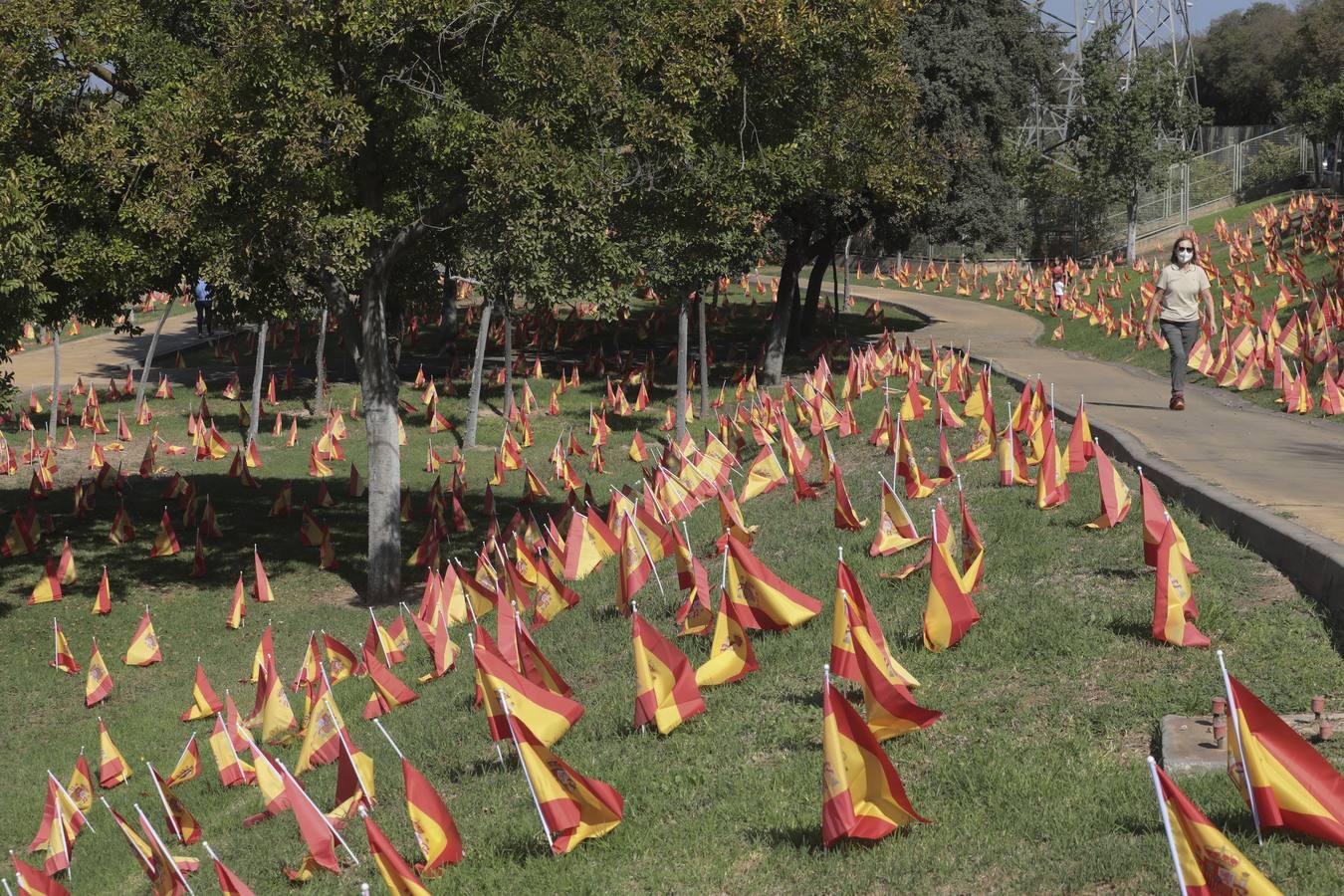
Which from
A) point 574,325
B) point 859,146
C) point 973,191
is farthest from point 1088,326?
point 574,325

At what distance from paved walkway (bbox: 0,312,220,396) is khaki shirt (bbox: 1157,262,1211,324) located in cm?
→ 2667

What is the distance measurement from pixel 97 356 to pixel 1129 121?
3105 cm

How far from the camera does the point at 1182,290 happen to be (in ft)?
49.0

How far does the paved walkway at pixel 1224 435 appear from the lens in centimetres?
1055

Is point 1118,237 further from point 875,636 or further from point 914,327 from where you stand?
point 875,636

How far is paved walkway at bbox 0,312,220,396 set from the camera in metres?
37.3

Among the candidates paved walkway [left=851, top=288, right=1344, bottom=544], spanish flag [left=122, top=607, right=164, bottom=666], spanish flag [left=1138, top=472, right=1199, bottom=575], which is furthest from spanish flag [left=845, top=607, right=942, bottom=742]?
spanish flag [left=122, top=607, right=164, bottom=666]

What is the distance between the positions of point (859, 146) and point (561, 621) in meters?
13.3

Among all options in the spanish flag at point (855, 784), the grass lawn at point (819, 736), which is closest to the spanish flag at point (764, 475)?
the grass lawn at point (819, 736)

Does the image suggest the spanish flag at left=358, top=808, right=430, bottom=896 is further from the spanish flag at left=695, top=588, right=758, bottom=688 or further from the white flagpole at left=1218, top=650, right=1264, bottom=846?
the white flagpole at left=1218, top=650, right=1264, bottom=846

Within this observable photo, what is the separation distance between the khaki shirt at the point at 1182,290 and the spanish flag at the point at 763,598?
7414 millimetres

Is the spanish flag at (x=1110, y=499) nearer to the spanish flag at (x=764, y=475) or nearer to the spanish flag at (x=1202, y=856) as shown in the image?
the spanish flag at (x=764, y=475)

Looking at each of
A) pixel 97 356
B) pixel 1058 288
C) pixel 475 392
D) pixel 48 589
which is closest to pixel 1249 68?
pixel 1058 288

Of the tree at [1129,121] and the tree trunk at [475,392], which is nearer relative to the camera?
the tree trunk at [475,392]
